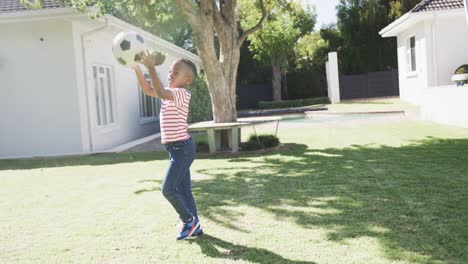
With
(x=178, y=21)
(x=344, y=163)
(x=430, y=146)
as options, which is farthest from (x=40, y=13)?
(x=178, y=21)

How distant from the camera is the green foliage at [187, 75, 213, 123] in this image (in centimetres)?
1834

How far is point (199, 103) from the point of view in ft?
61.3

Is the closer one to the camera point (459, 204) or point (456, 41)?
point (459, 204)

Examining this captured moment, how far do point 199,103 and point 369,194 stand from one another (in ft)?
43.9

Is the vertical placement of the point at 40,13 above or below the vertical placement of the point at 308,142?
above

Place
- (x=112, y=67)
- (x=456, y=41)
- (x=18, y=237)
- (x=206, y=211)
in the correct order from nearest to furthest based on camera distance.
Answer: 1. (x=18, y=237)
2. (x=206, y=211)
3. (x=112, y=67)
4. (x=456, y=41)

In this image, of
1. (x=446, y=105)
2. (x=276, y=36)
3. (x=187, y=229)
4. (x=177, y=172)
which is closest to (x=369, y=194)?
(x=187, y=229)

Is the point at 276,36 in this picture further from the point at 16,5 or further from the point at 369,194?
the point at 369,194

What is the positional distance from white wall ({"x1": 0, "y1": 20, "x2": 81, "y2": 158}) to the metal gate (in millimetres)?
21869

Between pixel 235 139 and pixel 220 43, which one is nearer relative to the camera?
pixel 235 139

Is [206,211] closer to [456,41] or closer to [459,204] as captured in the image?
[459,204]

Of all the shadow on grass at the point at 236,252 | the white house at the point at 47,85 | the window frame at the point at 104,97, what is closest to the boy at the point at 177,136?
the shadow on grass at the point at 236,252

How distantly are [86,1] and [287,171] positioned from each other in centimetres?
647

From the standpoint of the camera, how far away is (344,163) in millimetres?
8164
